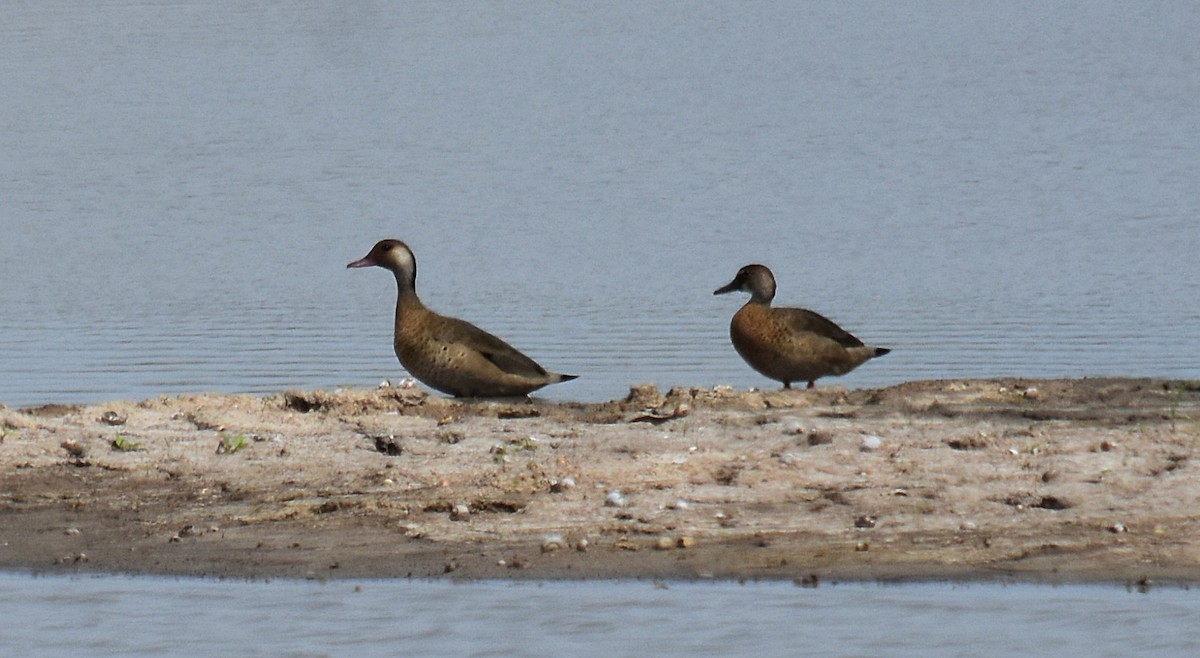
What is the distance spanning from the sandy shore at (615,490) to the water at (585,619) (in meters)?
0.16

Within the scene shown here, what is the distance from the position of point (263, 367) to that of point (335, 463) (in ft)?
15.9

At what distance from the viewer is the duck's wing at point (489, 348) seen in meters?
12.2

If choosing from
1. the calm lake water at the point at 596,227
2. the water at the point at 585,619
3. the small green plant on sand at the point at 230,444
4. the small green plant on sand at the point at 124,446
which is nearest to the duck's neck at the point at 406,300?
the calm lake water at the point at 596,227

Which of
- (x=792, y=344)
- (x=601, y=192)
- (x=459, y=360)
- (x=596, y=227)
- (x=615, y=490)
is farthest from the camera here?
(x=601, y=192)

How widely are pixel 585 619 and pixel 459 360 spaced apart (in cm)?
461

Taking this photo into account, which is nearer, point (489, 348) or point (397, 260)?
point (489, 348)

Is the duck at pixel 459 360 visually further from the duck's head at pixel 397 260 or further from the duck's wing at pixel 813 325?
the duck's wing at pixel 813 325

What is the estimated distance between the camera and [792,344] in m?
12.4

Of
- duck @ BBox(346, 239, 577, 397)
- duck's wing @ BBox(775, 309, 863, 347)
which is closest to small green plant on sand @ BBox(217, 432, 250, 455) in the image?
duck @ BBox(346, 239, 577, 397)

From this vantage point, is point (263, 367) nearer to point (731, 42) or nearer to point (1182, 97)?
point (1182, 97)

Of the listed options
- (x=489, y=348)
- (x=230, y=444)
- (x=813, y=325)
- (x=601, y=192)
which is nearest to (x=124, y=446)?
(x=230, y=444)

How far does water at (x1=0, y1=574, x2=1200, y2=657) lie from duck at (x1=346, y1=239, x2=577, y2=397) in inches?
162

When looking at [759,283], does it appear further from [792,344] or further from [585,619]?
[585,619]

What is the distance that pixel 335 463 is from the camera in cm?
962
